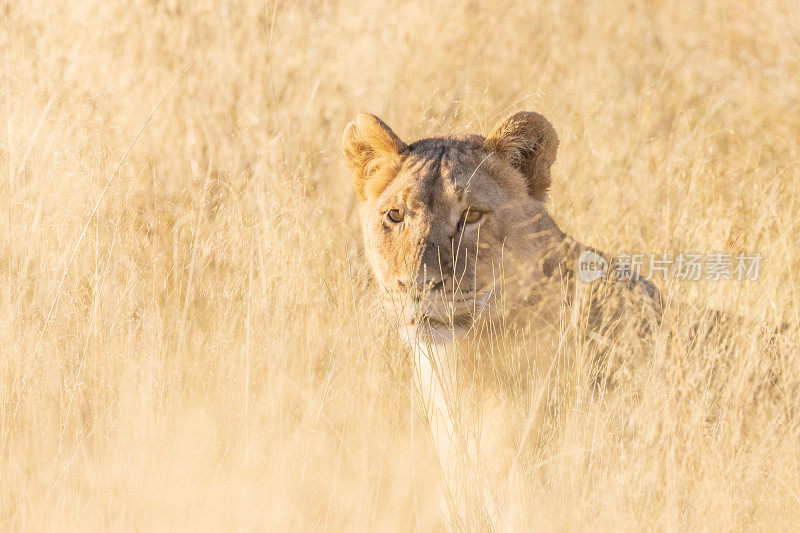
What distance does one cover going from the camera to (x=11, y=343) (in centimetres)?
383

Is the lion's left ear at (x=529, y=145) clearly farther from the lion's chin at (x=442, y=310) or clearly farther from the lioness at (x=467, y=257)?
the lion's chin at (x=442, y=310)

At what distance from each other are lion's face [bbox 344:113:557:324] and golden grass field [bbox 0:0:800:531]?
0.36m

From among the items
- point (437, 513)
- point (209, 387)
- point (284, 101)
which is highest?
point (284, 101)

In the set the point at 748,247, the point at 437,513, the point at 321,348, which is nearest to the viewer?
the point at 437,513

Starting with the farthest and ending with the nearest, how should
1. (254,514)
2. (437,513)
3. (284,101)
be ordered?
1. (284,101)
2. (437,513)
3. (254,514)

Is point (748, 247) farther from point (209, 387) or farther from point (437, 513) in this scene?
point (209, 387)

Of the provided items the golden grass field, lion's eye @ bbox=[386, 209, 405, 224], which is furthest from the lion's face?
the golden grass field

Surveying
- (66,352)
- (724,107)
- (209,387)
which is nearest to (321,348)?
(209,387)

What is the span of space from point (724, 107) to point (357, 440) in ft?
14.8

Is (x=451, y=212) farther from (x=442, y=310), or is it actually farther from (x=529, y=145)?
(x=529, y=145)

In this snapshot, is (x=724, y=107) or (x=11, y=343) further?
(x=724, y=107)

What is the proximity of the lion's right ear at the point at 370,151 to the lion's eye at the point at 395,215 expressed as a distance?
0.89ft

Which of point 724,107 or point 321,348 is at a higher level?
point 724,107

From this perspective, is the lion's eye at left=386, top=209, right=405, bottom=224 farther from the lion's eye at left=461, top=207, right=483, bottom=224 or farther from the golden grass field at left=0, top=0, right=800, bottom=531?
the golden grass field at left=0, top=0, right=800, bottom=531
